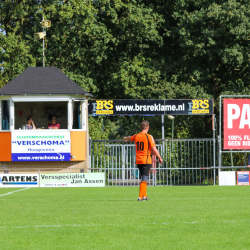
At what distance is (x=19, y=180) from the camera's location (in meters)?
18.6

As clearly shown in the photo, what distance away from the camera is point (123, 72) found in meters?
26.1

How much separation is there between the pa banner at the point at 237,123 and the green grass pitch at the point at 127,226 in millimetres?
9578

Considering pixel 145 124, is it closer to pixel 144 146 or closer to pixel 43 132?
pixel 144 146

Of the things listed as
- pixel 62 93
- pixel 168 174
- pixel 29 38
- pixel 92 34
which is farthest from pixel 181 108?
pixel 29 38

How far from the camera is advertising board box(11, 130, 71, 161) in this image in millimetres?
20219

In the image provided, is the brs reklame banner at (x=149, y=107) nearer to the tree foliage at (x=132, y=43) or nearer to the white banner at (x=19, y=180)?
the white banner at (x=19, y=180)

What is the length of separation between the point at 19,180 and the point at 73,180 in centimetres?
206

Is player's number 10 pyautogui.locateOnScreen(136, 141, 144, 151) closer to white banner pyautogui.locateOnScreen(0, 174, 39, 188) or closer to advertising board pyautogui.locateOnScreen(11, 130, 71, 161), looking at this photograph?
white banner pyautogui.locateOnScreen(0, 174, 39, 188)

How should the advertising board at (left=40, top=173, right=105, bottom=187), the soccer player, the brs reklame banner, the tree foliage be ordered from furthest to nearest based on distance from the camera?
the tree foliage → the brs reklame banner → the advertising board at (left=40, top=173, right=105, bottom=187) → the soccer player

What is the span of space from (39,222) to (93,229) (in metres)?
1.18

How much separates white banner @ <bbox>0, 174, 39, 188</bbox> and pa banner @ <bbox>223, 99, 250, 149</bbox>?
7656mm

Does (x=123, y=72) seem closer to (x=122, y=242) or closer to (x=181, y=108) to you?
(x=181, y=108)

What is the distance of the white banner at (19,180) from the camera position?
18562mm

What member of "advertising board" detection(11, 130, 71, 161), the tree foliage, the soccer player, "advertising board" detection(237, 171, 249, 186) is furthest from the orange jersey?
the tree foliage
